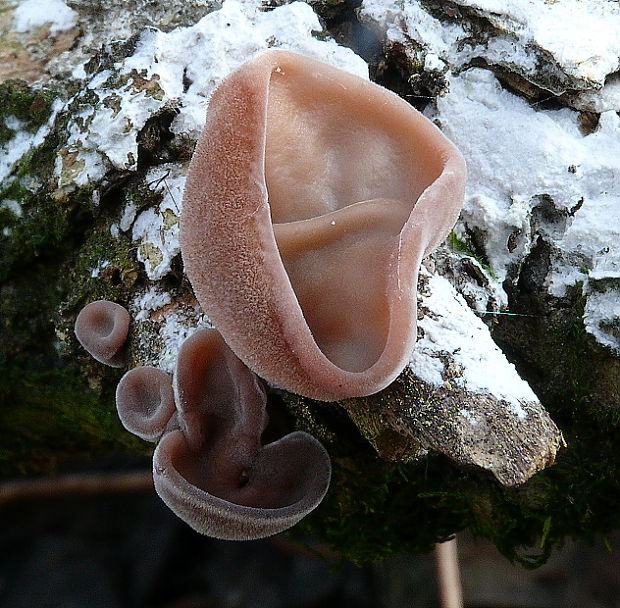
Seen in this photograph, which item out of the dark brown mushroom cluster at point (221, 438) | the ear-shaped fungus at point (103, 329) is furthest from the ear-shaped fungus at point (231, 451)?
the ear-shaped fungus at point (103, 329)

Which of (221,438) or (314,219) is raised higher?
(314,219)

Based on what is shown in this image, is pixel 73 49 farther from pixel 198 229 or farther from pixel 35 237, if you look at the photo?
pixel 198 229

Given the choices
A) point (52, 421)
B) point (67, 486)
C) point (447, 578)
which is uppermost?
point (52, 421)

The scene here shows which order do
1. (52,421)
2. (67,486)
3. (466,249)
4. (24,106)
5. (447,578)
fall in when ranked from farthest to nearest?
(67,486)
(447,578)
(52,421)
(24,106)
(466,249)

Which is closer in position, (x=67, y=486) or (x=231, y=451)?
(x=231, y=451)

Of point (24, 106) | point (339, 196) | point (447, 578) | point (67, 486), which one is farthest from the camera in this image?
point (67, 486)

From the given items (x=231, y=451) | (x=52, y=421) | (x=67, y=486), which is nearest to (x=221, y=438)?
(x=231, y=451)

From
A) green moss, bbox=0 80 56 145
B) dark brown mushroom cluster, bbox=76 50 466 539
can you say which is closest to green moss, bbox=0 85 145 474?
green moss, bbox=0 80 56 145

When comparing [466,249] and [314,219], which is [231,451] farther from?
[466,249]
